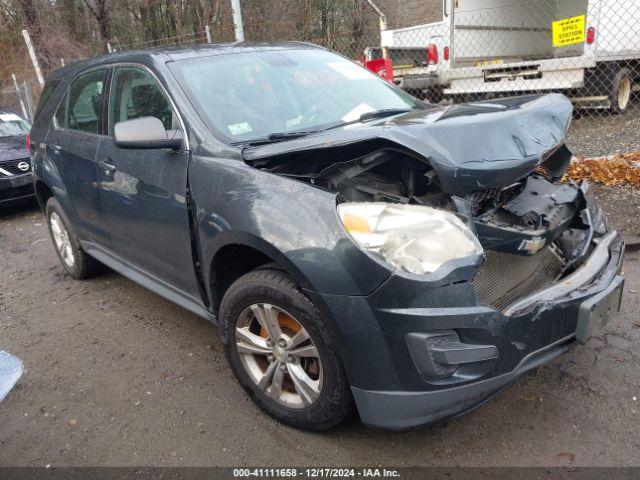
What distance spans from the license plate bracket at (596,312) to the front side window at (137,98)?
7.16ft

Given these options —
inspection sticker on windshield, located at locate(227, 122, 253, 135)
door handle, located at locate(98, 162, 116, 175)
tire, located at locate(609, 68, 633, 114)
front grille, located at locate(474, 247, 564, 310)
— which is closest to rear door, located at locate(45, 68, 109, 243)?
door handle, located at locate(98, 162, 116, 175)

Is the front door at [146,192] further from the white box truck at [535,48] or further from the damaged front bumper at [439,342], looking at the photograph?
the white box truck at [535,48]

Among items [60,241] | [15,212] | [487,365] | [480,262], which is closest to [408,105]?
[480,262]

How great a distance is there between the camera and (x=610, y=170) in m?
5.25

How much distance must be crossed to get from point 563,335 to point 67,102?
3.87 m

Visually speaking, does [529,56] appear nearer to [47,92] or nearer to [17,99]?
[47,92]

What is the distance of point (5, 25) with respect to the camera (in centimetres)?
2041

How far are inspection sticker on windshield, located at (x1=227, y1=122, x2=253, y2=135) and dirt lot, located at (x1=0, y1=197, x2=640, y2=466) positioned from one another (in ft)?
4.52

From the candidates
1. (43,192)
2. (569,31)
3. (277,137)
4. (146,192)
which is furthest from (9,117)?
(569,31)

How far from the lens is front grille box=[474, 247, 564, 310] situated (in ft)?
7.39

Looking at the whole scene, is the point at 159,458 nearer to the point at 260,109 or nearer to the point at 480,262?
the point at 480,262

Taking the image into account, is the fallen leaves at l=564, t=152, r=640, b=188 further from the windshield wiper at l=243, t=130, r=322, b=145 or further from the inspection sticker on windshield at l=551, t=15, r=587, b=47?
the windshield wiper at l=243, t=130, r=322, b=145

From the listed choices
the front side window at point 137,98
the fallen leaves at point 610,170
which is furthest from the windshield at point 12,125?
the fallen leaves at point 610,170

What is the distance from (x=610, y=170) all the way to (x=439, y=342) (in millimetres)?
4221
